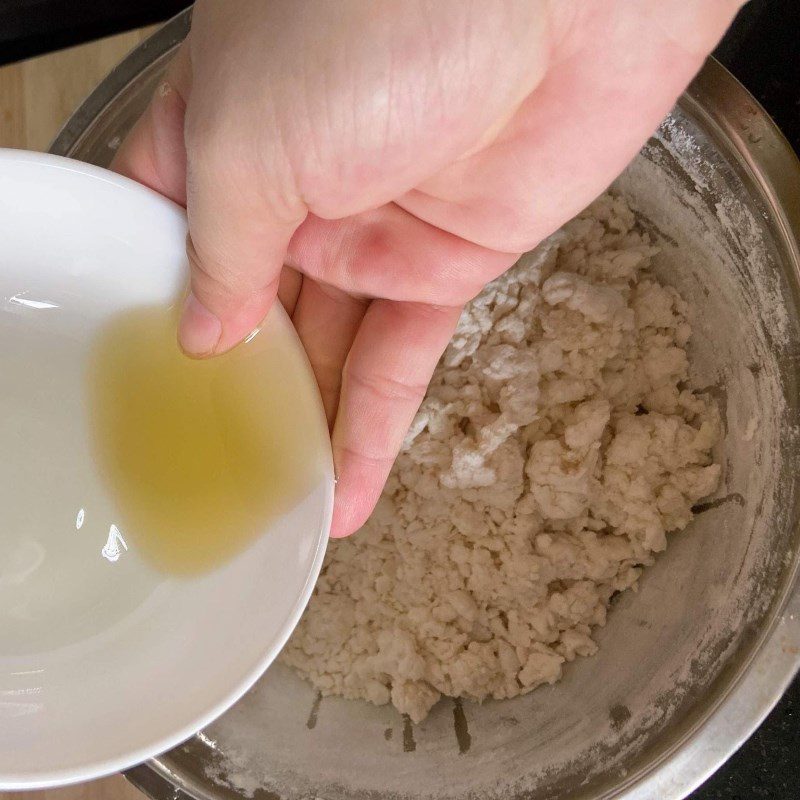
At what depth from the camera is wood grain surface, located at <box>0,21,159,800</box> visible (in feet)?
3.46

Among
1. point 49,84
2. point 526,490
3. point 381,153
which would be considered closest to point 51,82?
point 49,84

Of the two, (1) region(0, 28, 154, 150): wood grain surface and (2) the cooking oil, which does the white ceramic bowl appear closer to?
(2) the cooking oil

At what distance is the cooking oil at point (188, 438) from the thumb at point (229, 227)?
0.17ft

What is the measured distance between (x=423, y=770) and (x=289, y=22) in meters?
0.78

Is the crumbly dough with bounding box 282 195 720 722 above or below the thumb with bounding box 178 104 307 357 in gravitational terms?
below

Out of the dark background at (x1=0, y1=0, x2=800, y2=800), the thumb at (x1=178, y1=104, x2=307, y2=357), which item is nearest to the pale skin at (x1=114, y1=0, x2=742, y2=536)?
the thumb at (x1=178, y1=104, x2=307, y2=357)

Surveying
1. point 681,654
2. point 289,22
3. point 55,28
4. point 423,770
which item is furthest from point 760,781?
point 55,28

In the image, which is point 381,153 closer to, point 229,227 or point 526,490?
point 229,227

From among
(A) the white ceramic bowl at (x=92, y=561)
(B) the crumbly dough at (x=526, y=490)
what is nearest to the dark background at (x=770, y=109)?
(B) the crumbly dough at (x=526, y=490)

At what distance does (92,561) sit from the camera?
31.7 inches

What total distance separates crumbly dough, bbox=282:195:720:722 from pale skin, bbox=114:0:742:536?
0.10 metres

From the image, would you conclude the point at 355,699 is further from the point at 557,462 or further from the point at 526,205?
the point at 526,205

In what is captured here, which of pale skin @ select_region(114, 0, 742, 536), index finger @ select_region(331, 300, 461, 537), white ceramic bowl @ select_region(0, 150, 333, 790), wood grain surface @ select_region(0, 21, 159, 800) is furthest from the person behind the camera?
wood grain surface @ select_region(0, 21, 159, 800)

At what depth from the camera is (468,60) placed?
58cm
